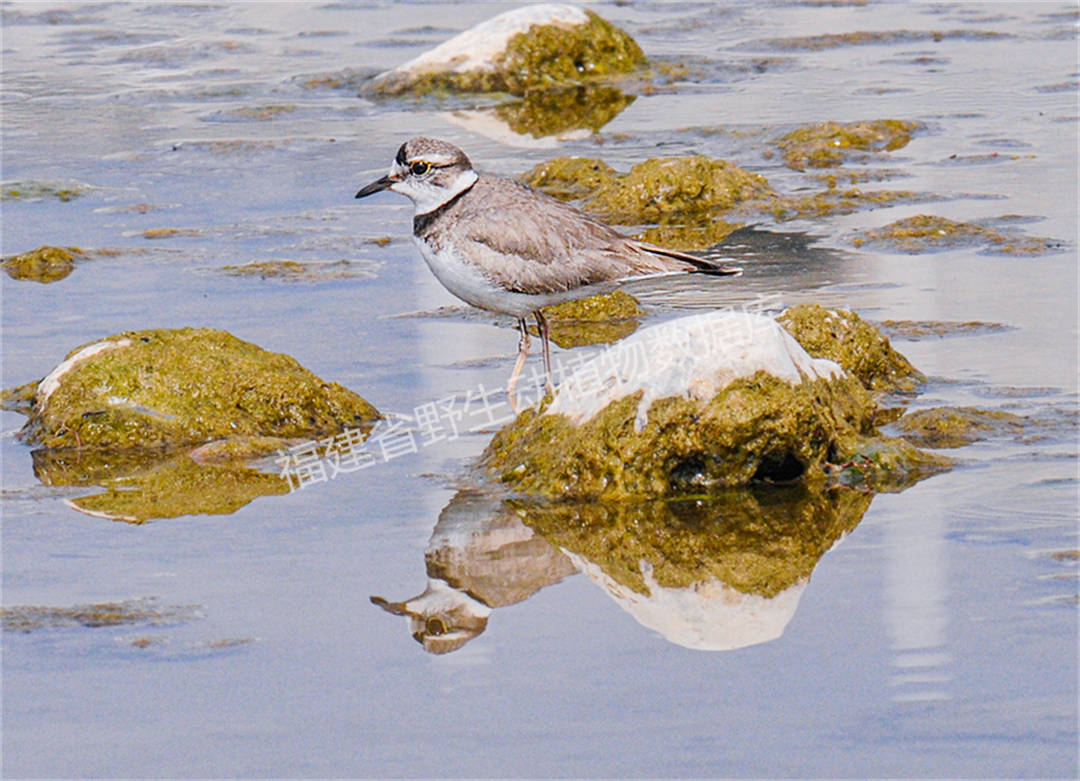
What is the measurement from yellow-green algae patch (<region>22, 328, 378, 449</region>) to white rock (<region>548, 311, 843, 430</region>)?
146 centimetres

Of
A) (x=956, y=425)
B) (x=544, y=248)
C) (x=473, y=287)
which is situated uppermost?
(x=544, y=248)

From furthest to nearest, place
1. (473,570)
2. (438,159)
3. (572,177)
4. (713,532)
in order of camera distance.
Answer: (572,177) → (438,159) → (713,532) → (473,570)

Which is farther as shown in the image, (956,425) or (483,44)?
(483,44)

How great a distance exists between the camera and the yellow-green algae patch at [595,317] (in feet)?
31.3

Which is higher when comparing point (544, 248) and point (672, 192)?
point (544, 248)

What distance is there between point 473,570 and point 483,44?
39.4 ft

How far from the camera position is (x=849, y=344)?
817 cm

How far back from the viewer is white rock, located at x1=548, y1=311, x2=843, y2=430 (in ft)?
22.4

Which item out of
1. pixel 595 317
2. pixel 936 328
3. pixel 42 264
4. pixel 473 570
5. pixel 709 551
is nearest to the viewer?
pixel 473 570

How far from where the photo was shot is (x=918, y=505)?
6602mm

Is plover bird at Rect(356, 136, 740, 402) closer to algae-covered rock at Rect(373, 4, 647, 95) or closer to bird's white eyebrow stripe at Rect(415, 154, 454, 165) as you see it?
bird's white eyebrow stripe at Rect(415, 154, 454, 165)

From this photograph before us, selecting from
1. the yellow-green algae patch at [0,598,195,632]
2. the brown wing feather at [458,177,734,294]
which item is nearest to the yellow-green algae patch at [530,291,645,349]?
the brown wing feather at [458,177,734,294]

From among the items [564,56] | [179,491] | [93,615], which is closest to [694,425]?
[179,491]

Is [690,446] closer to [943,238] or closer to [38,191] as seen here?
[943,238]
